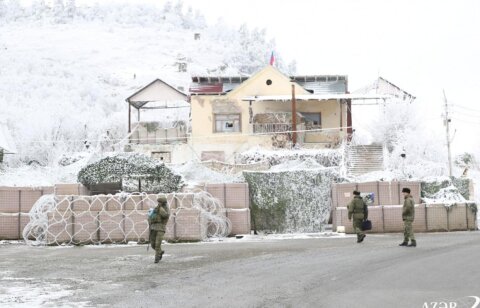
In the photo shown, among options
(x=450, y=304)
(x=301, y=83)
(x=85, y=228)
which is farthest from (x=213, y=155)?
(x=450, y=304)

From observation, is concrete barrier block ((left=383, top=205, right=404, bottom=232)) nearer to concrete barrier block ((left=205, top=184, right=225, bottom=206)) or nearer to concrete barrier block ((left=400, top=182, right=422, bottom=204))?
concrete barrier block ((left=400, top=182, right=422, bottom=204))

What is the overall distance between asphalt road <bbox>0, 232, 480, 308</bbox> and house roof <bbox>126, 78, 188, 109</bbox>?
2798 cm

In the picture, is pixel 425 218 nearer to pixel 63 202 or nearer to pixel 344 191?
pixel 344 191

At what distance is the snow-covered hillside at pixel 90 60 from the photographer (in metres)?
75.1

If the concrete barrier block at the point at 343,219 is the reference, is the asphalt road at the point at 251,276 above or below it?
below

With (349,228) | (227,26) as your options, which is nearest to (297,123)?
(349,228)

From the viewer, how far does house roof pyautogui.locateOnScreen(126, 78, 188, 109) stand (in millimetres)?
46469

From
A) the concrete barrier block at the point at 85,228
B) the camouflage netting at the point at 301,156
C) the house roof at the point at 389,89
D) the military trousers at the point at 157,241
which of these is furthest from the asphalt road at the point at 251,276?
the house roof at the point at 389,89

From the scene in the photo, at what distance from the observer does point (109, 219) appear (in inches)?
870

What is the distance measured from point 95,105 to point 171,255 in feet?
298

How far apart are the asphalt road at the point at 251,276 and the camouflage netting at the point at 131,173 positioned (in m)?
6.41

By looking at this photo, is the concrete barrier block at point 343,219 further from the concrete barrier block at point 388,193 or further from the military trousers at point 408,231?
the military trousers at point 408,231

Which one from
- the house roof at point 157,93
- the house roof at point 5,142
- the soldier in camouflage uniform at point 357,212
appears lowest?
the soldier in camouflage uniform at point 357,212

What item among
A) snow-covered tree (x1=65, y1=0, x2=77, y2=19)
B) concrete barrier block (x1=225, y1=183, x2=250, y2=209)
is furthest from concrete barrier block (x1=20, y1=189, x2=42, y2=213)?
snow-covered tree (x1=65, y1=0, x2=77, y2=19)
